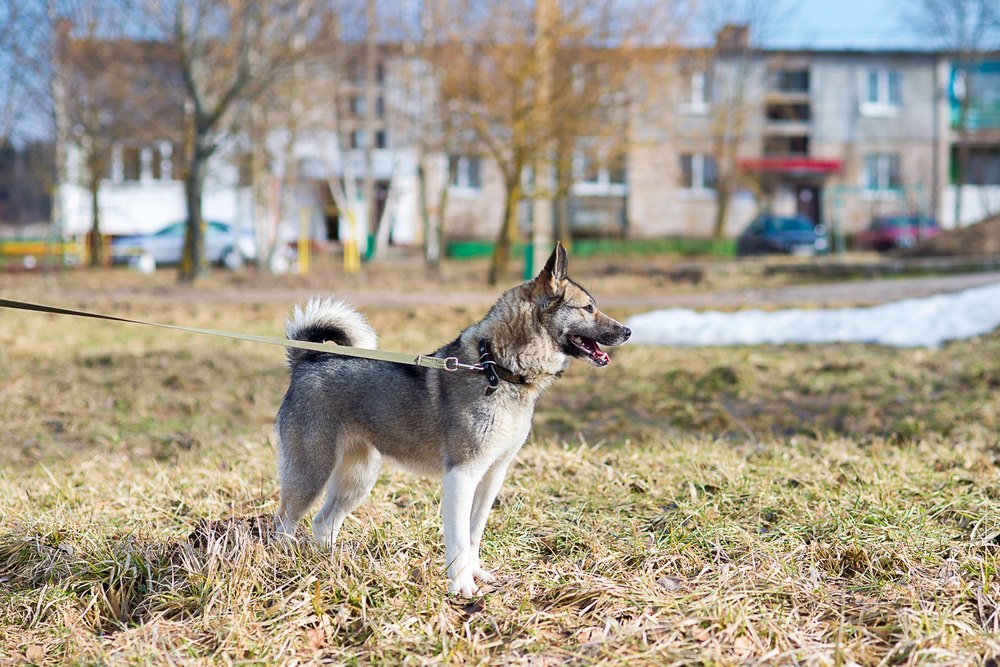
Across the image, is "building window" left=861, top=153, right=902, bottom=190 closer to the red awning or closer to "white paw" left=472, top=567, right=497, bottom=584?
the red awning

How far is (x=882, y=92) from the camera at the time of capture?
142ft

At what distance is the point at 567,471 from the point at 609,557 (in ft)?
5.03

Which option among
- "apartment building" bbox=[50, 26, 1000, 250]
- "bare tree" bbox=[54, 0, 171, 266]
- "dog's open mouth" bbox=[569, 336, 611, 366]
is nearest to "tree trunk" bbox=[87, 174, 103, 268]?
"bare tree" bbox=[54, 0, 171, 266]

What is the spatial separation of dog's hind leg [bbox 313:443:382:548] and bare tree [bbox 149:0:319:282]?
55.1 feet

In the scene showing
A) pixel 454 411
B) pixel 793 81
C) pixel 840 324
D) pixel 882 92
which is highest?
pixel 793 81

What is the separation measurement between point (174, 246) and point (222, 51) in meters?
14.1

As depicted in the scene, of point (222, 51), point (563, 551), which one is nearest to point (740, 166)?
point (222, 51)

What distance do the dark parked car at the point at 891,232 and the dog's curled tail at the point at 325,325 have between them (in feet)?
108

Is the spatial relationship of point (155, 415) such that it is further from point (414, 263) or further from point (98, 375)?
point (414, 263)

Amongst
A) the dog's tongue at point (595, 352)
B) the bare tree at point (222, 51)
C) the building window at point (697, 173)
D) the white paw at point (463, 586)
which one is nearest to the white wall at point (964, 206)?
the building window at point (697, 173)

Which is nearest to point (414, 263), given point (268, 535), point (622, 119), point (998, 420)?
point (622, 119)

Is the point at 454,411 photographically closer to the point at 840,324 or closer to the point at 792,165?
the point at 840,324

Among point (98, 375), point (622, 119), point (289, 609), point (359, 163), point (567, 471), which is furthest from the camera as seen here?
point (359, 163)

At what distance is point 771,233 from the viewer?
3275cm
